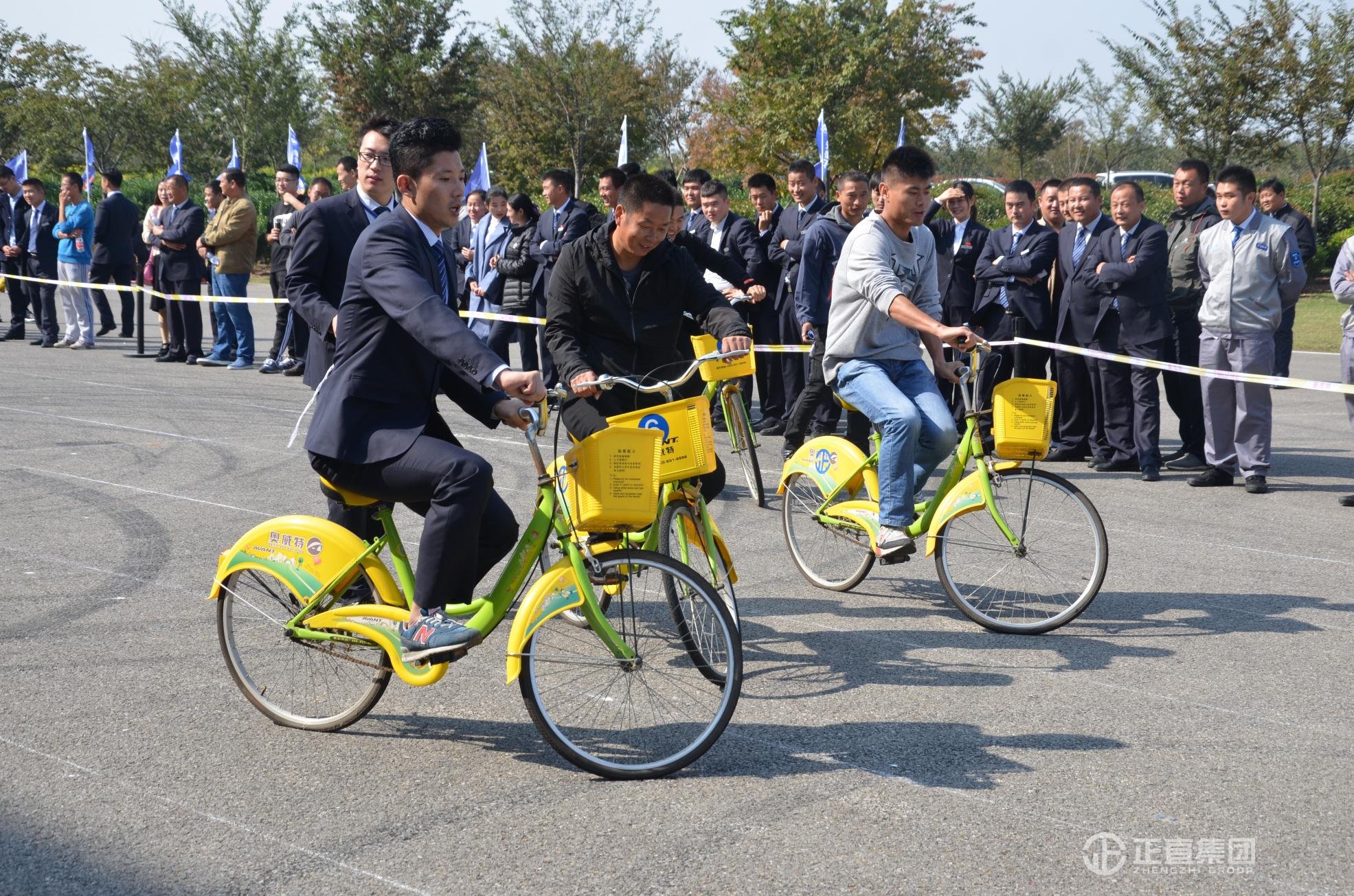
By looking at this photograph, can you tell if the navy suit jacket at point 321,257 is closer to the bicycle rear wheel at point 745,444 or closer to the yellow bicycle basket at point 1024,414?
the bicycle rear wheel at point 745,444

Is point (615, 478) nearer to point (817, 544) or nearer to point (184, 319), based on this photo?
point (817, 544)

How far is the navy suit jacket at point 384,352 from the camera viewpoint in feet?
13.7

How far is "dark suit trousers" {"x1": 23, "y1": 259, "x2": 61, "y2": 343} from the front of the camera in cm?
1820

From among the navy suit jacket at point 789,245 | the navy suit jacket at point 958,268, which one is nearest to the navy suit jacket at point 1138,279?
the navy suit jacket at point 958,268

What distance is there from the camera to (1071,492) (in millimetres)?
5938

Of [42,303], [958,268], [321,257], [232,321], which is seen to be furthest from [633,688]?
[42,303]

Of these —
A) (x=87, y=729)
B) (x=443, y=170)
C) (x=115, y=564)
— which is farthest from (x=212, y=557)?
(x=443, y=170)

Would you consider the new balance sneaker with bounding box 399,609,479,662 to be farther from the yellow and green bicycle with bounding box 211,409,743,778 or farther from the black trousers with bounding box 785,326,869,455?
the black trousers with bounding box 785,326,869,455

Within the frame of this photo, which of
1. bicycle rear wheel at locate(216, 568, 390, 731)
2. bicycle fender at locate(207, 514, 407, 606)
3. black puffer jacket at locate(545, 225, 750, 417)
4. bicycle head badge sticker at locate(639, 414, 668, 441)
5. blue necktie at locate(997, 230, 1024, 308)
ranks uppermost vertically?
blue necktie at locate(997, 230, 1024, 308)

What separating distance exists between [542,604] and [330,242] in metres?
2.59

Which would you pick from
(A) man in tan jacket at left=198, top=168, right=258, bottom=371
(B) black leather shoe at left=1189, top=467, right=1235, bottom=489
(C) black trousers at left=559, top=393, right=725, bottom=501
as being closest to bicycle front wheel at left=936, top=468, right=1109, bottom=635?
(C) black trousers at left=559, top=393, right=725, bottom=501

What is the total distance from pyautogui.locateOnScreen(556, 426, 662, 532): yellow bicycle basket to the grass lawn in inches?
687

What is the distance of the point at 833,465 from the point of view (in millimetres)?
6684

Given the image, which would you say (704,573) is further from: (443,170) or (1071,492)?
(443,170)
